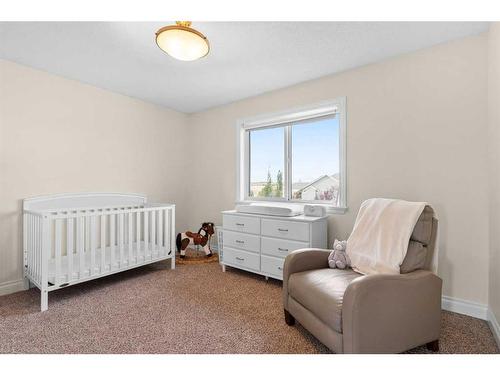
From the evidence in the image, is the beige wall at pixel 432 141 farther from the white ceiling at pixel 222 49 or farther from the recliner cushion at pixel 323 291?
the recliner cushion at pixel 323 291

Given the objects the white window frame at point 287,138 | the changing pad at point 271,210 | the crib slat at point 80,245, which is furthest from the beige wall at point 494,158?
the crib slat at point 80,245

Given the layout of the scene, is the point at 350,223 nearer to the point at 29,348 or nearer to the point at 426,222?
the point at 426,222

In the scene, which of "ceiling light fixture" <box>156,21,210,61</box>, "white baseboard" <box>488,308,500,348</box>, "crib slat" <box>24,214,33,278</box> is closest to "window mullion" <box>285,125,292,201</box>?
"ceiling light fixture" <box>156,21,210,61</box>

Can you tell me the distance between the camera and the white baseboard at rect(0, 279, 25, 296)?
2.46 m

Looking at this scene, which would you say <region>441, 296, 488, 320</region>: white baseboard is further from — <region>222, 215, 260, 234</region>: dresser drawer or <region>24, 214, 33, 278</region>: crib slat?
<region>24, 214, 33, 278</region>: crib slat

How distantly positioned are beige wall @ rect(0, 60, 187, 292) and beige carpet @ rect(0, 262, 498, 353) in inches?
32.2

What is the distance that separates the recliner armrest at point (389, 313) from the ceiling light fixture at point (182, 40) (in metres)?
1.84

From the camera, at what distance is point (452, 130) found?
214 centimetres

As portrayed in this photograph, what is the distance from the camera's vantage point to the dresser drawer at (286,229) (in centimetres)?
255

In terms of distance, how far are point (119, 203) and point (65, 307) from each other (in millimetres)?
1388

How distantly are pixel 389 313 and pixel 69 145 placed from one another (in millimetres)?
3321

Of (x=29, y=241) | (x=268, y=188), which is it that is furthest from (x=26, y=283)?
(x=268, y=188)
